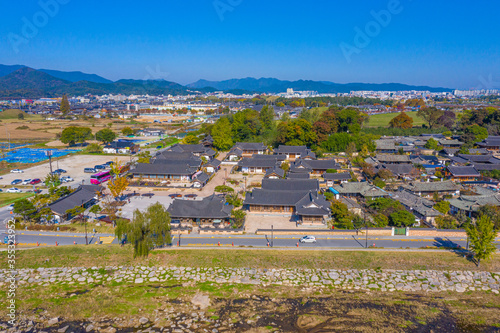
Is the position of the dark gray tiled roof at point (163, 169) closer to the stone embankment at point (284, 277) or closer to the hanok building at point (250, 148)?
the hanok building at point (250, 148)

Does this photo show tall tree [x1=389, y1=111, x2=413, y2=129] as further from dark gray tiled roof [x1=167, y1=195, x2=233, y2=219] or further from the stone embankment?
dark gray tiled roof [x1=167, y1=195, x2=233, y2=219]

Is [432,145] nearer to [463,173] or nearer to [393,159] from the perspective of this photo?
[393,159]

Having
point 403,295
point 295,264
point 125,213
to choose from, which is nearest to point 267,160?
point 125,213

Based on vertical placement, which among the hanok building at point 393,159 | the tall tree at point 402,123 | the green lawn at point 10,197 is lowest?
the green lawn at point 10,197

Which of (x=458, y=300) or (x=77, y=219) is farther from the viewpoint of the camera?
(x=77, y=219)

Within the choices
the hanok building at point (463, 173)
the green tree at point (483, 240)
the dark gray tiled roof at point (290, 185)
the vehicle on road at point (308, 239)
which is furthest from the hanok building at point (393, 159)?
the vehicle on road at point (308, 239)

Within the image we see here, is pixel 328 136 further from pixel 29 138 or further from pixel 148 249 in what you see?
pixel 29 138
